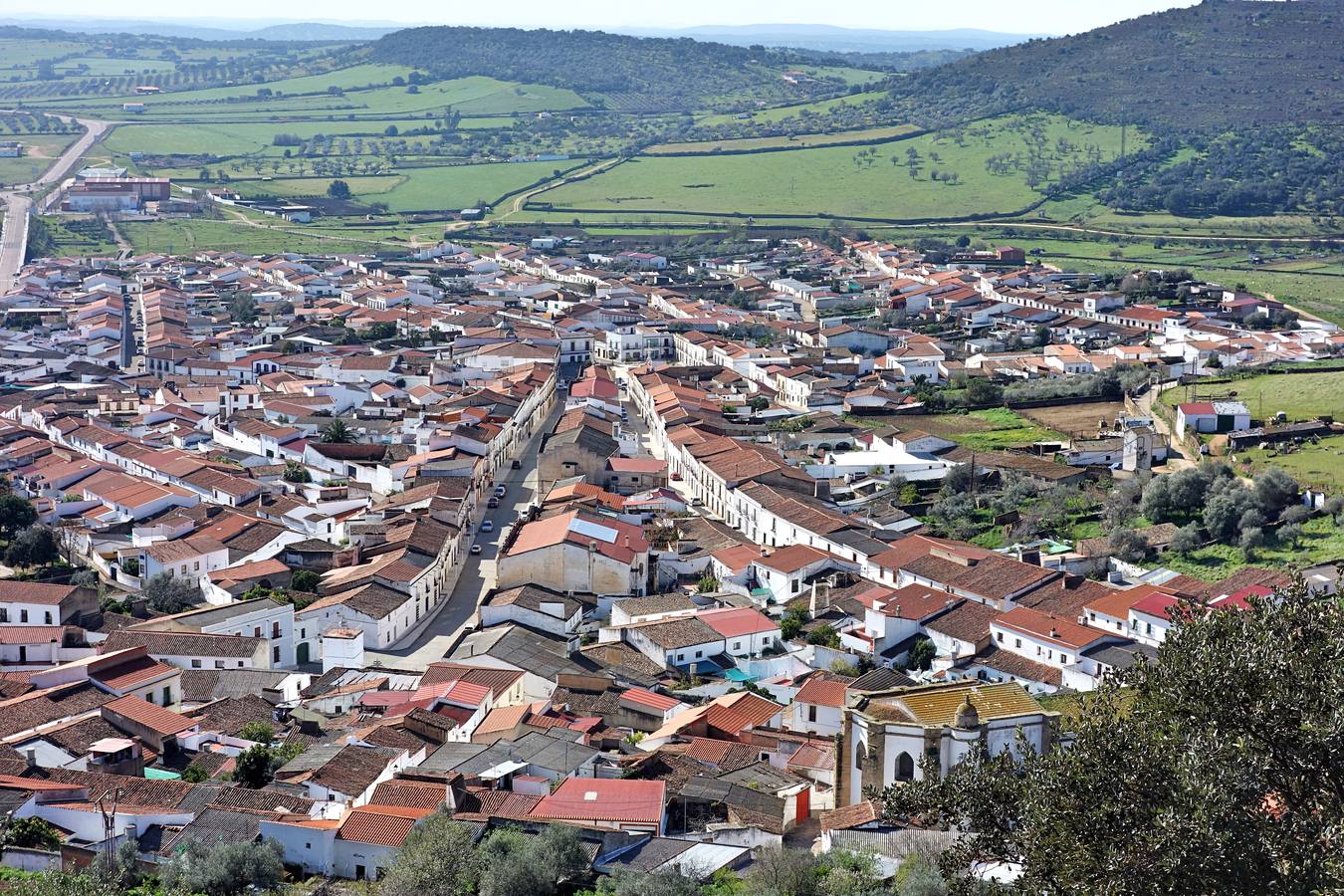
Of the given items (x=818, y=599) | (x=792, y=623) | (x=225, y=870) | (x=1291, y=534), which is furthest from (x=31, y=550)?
(x=1291, y=534)

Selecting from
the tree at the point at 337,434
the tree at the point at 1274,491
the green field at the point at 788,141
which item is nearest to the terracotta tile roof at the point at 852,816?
the tree at the point at 1274,491

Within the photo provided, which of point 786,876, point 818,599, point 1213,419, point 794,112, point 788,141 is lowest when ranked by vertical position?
point 818,599

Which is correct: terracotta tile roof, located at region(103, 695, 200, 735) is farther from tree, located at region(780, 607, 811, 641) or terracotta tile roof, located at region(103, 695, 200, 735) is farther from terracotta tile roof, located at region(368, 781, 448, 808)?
tree, located at region(780, 607, 811, 641)

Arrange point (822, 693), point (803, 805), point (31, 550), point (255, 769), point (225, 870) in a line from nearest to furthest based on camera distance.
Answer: point (225, 870)
point (803, 805)
point (255, 769)
point (822, 693)
point (31, 550)

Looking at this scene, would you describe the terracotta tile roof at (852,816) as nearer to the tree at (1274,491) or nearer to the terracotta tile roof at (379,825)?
the terracotta tile roof at (379,825)

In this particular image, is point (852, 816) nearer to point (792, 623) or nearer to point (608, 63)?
point (792, 623)
